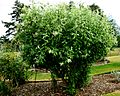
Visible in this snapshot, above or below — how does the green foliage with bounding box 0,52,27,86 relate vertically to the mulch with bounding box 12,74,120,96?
above

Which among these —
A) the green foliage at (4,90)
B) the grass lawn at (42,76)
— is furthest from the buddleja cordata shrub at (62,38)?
the grass lawn at (42,76)

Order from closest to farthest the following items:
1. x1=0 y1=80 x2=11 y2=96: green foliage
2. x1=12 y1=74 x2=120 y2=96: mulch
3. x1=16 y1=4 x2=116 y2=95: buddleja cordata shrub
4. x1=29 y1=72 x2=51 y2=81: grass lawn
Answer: x1=16 y1=4 x2=116 y2=95: buddleja cordata shrub
x1=12 y1=74 x2=120 y2=96: mulch
x1=0 y1=80 x2=11 y2=96: green foliage
x1=29 y1=72 x2=51 y2=81: grass lawn

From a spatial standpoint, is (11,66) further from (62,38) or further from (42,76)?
(42,76)

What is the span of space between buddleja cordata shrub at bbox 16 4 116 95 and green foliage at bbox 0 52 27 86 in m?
2.82

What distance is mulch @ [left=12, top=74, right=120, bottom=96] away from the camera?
20653 millimetres

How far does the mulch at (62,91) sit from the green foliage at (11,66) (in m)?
0.93

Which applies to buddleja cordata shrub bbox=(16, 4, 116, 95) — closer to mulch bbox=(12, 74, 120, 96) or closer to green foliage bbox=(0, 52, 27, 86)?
mulch bbox=(12, 74, 120, 96)

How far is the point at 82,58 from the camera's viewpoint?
65.2ft

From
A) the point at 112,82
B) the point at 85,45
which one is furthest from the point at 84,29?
the point at 112,82

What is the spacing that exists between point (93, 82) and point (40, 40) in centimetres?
629

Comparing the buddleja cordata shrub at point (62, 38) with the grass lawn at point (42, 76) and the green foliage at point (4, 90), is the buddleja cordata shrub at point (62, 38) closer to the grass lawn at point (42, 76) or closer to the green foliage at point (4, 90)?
the green foliage at point (4, 90)

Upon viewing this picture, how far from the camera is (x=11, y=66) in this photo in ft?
73.8

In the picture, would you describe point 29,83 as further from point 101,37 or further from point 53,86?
point 101,37

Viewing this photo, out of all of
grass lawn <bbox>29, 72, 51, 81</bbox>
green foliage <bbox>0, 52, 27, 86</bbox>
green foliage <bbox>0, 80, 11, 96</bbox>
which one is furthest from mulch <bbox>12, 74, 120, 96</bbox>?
grass lawn <bbox>29, 72, 51, 81</bbox>
